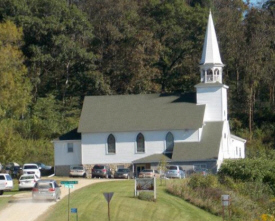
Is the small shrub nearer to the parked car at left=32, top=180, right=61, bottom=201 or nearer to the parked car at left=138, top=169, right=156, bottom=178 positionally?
the parked car at left=32, top=180, right=61, bottom=201

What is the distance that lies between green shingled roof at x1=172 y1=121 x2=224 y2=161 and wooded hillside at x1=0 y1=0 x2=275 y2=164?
9.75 meters

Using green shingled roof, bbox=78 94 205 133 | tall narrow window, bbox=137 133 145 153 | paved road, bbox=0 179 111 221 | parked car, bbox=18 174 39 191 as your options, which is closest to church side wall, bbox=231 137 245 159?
green shingled roof, bbox=78 94 205 133

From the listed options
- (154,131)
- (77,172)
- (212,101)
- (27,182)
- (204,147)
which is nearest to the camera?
(27,182)

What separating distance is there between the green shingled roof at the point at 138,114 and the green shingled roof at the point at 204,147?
163cm

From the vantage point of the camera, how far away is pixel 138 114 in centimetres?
9469

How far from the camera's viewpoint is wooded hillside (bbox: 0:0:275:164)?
105 metres

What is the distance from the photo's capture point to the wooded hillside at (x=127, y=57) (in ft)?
344

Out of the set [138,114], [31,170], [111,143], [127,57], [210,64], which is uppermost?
[127,57]

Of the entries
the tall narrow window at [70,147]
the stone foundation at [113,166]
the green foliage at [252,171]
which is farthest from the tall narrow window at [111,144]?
the green foliage at [252,171]

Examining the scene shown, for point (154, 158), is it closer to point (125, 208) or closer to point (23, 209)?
point (125, 208)

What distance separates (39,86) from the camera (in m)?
112

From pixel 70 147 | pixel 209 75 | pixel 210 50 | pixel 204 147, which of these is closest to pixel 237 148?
pixel 209 75

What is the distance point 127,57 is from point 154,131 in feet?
61.7

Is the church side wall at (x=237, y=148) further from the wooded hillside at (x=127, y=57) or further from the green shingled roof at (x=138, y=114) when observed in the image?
the green shingled roof at (x=138, y=114)
